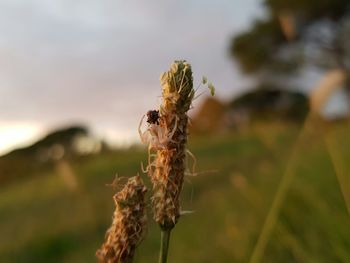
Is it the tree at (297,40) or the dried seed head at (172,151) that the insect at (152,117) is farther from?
the tree at (297,40)

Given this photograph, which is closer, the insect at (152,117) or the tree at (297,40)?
the insect at (152,117)

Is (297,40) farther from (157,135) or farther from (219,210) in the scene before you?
(157,135)

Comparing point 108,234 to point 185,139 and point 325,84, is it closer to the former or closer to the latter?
point 185,139

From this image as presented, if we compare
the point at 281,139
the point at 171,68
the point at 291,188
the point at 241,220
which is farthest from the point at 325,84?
the point at 281,139

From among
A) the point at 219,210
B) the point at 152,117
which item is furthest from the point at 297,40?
the point at 152,117

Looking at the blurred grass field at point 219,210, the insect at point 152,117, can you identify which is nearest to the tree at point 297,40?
the blurred grass field at point 219,210

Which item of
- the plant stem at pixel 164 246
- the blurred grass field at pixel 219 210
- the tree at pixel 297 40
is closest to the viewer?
the plant stem at pixel 164 246

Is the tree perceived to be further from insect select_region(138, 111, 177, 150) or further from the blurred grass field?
insect select_region(138, 111, 177, 150)
